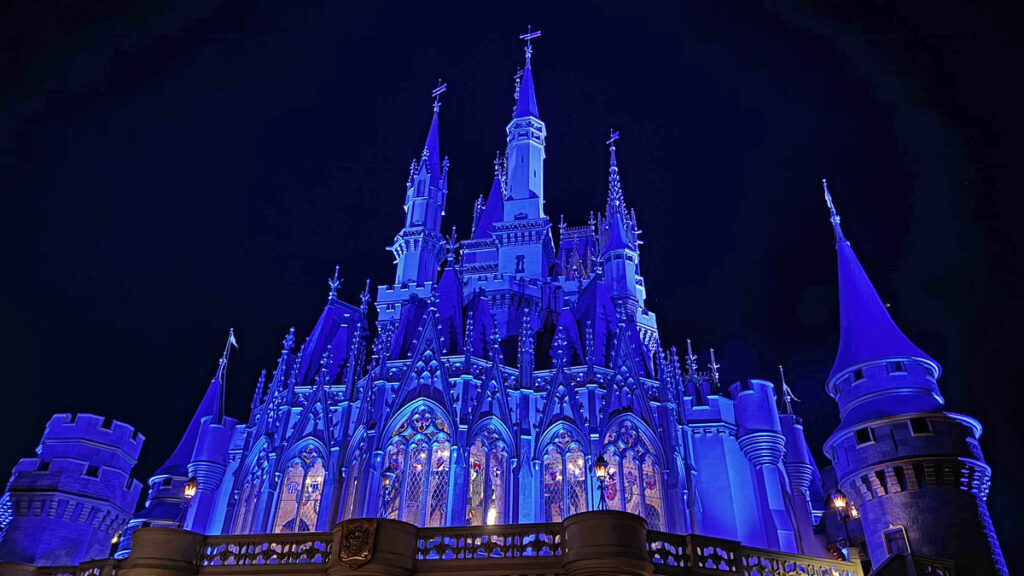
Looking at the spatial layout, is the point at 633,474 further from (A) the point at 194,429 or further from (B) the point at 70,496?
(A) the point at 194,429

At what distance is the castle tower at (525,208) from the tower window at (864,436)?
17.3 metres

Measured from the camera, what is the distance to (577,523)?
16.5 meters

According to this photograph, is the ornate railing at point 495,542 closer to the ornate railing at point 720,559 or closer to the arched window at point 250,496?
the ornate railing at point 720,559

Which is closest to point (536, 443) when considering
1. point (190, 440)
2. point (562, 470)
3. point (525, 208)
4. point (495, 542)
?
point (562, 470)

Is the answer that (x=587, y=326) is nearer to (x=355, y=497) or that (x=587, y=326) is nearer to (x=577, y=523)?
(x=355, y=497)

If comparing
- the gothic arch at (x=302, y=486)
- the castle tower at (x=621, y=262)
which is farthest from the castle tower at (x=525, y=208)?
the gothic arch at (x=302, y=486)

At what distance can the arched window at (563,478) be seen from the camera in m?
29.6

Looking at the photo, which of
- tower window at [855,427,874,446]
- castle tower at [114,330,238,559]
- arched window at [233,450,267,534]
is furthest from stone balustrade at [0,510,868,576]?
castle tower at [114,330,238,559]

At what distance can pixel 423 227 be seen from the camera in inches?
1722

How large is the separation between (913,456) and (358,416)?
71.4 feet

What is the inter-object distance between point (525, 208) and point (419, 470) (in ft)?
56.5

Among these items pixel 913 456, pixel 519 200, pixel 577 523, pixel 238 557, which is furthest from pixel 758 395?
pixel 238 557

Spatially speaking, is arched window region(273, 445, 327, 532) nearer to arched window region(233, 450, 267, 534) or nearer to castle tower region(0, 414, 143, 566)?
arched window region(233, 450, 267, 534)

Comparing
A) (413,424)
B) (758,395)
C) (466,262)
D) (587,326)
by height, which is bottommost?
(413,424)
